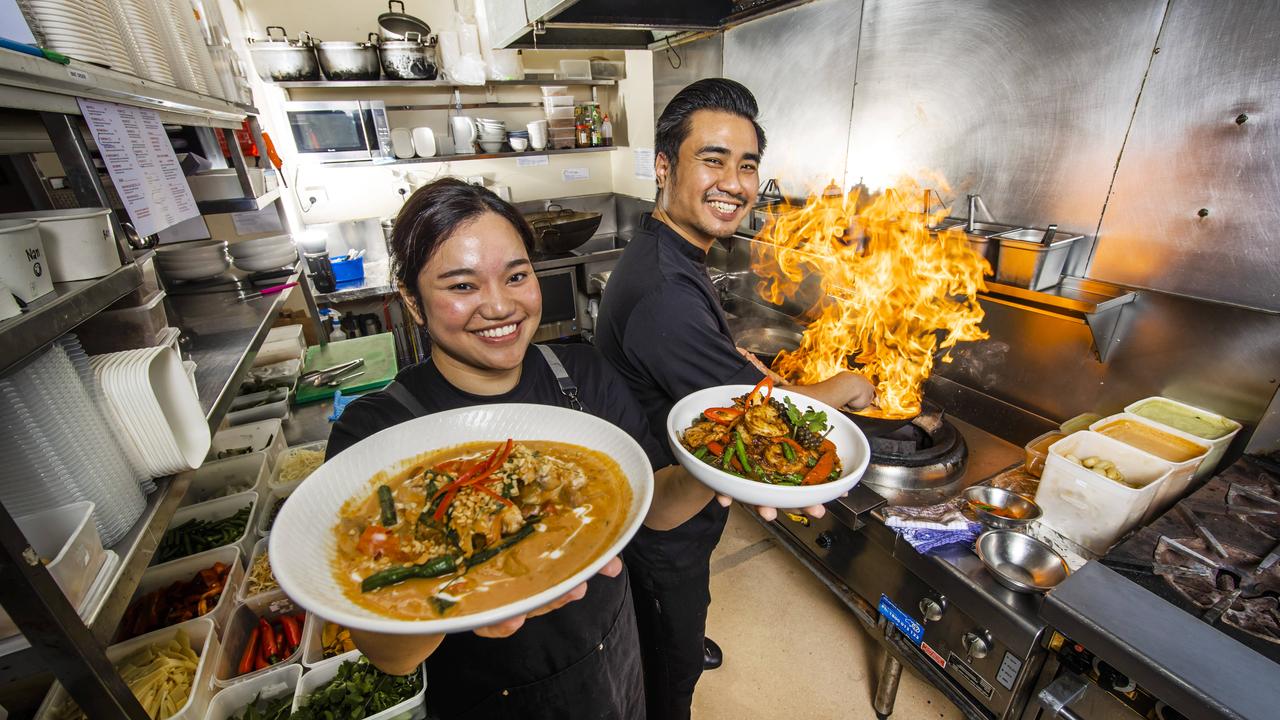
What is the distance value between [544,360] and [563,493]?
64 cm

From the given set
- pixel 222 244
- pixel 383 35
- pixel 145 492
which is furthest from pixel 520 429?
pixel 383 35

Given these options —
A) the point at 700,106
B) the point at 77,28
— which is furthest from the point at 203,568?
the point at 700,106

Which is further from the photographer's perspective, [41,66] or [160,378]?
[160,378]

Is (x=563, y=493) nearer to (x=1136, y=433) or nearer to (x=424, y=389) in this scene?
(x=424, y=389)

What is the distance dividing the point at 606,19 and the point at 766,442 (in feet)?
9.87

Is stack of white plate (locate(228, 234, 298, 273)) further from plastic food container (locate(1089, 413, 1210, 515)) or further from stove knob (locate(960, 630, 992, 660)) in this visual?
plastic food container (locate(1089, 413, 1210, 515))

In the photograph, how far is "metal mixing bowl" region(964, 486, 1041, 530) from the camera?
2180mm

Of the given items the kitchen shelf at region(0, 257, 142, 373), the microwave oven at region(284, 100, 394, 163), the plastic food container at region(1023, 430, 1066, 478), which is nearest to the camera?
the kitchen shelf at region(0, 257, 142, 373)

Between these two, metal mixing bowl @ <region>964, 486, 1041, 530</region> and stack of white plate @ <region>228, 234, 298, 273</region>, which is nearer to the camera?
metal mixing bowl @ <region>964, 486, 1041, 530</region>

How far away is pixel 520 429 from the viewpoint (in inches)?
62.6

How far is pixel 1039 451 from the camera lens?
97.8 inches

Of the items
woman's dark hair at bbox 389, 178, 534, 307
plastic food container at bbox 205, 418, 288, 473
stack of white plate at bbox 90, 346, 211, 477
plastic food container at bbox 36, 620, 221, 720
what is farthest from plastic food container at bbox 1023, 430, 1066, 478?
plastic food container at bbox 205, 418, 288, 473

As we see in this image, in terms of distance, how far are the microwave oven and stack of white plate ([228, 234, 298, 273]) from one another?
3258mm

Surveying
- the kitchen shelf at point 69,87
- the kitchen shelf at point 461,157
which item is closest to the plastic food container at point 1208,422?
the kitchen shelf at point 69,87
